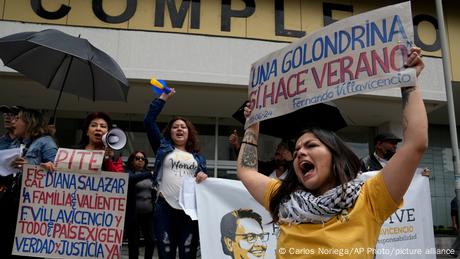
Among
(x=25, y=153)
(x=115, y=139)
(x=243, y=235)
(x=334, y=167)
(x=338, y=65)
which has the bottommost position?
(x=243, y=235)

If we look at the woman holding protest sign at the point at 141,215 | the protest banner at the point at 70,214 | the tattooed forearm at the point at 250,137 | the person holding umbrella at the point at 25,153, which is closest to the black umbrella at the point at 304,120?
the tattooed forearm at the point at 250,137

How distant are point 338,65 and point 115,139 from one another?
87.6 inches

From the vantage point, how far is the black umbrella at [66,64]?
13.5 ft

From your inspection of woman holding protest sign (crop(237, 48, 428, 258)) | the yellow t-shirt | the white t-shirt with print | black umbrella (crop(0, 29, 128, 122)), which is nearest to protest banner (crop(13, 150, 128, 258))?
the white t-shirt with print

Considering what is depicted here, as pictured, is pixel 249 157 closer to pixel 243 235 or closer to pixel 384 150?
pixel 243 235

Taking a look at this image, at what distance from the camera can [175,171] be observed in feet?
13.3

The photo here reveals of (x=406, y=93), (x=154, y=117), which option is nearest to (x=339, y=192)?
(x=406, y=93)

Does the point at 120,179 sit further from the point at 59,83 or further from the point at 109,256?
the point at 59,83

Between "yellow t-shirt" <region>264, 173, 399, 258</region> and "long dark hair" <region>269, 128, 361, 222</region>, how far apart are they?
12 centimetres

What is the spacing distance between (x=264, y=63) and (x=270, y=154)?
8.41 metres

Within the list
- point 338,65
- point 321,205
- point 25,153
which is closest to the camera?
point 321,205

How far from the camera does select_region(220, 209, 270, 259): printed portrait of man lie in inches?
159

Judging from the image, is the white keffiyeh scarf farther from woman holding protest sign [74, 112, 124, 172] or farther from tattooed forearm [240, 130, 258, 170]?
woman holding protest sign [74, 112, 124, 172]

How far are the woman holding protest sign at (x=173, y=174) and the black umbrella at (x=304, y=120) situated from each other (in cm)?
81
